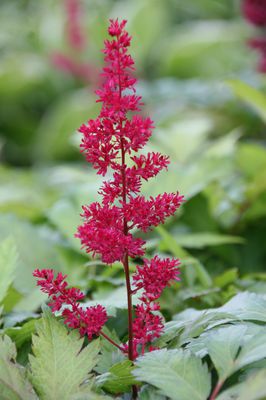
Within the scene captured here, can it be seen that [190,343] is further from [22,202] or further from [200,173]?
[22,202]

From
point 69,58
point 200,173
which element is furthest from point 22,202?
point 69,58

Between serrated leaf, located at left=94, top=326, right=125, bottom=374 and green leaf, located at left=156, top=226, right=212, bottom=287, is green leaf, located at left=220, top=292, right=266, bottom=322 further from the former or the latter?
green leaf, located at left=156, top=226, right=212, bottom=287

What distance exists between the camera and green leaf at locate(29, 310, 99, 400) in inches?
32.4

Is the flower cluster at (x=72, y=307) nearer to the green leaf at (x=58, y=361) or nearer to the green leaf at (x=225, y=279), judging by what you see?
the green leaf at (x=58, y=361)

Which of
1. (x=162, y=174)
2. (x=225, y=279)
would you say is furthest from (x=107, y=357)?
(x=162, y=174)

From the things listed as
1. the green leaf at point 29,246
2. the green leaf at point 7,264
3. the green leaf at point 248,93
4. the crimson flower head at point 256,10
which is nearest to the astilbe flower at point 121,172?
the green leaf at point 7,264

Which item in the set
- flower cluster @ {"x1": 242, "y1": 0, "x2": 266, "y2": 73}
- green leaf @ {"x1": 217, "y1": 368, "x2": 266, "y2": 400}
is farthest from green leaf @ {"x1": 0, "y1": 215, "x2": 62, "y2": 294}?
flower cluster @ {"x1": 242, "y1": 0, "x2": 266, "y2": 73}

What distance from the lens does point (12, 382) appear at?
0.80 m

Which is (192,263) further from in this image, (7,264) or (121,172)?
(121,172)

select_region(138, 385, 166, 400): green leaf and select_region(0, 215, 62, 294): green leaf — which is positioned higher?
select_region(0, 215, 62, 294): green leaf

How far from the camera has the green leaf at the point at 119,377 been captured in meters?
0.82

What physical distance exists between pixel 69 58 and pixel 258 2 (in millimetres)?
1429

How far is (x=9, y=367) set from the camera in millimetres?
817

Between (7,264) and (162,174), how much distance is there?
656 millimetres
